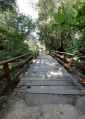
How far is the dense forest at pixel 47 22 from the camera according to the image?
280 cm

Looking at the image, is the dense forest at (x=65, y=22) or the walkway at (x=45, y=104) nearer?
the walkway at (x=45, y=104)

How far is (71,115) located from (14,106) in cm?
114

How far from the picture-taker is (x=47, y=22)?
11953 mm

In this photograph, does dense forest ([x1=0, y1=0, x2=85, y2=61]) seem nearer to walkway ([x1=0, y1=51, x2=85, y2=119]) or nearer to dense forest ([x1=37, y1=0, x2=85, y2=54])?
dense forest ([x1=37, y1=0, x2=85, y2=54])

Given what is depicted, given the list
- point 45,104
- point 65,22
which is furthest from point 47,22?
point 45,104

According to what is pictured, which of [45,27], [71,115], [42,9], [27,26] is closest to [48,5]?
[42,9]

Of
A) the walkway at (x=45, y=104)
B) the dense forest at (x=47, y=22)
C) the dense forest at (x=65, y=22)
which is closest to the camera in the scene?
the walkway at (x=45, y=104)

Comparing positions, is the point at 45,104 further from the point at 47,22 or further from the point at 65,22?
the point at 47,22

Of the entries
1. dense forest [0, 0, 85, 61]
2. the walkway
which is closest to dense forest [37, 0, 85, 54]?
dense forest [0, 0, 85, 61]

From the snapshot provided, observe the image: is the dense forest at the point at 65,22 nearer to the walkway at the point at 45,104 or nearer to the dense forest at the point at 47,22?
the dense forest at the point at 47,22

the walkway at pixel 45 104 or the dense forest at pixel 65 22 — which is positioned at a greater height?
the dense forest at pixel 65 22

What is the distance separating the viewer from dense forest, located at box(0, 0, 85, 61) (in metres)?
2.80

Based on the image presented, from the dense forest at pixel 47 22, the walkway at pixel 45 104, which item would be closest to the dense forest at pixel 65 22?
the dense forest at pixel 47 22

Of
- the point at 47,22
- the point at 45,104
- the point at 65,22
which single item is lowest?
the point at 45,104
